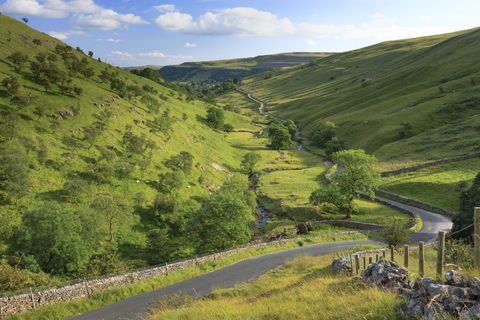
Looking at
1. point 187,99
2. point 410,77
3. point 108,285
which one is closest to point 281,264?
point 108,285

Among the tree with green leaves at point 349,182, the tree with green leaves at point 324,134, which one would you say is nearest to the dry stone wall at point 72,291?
the tree with green leaves at point 349,182

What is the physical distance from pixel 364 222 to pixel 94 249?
42391 mm

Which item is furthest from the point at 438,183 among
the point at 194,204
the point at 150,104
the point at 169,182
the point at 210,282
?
the point at 150,104

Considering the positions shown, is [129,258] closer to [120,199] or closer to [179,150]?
[120,199]

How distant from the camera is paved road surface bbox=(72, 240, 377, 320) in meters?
30.2

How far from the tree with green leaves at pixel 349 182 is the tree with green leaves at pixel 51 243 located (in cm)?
4278

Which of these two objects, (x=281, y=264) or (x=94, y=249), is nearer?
(x=281, y=264)

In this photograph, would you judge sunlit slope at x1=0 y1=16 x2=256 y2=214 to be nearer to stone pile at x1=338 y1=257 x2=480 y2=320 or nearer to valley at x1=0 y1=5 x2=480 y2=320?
valley at x1=0 y1=5 x2=480 y2=320

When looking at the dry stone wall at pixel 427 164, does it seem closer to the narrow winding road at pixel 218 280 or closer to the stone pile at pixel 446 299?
the narrow winding road at pixel 218 280

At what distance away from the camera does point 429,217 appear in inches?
2640

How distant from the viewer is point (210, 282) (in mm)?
36375

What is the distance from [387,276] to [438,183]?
68495mm

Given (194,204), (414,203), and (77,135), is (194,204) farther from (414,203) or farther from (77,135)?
(414,203)

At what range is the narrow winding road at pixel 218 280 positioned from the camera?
30.2 metres
